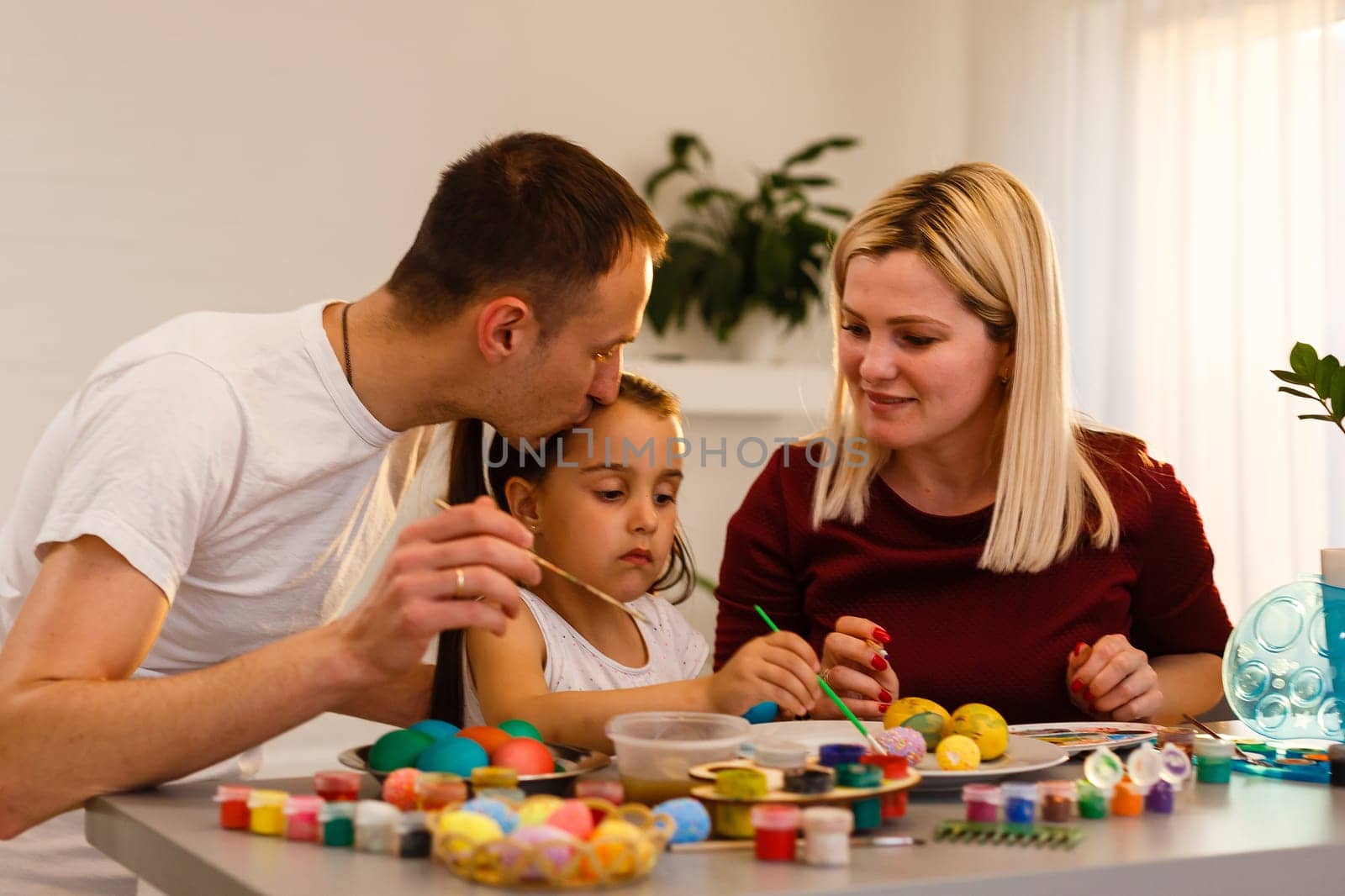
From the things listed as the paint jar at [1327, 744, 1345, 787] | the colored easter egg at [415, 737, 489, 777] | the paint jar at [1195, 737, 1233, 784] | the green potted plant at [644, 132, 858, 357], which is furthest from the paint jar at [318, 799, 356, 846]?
the green potted plant at [644, 132, 858, 357]

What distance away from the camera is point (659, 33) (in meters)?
4.23

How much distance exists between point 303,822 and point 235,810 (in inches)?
2.8

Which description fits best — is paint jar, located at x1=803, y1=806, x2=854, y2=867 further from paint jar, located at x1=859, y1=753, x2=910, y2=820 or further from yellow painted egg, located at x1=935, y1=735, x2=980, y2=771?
yellow painted egg, located at x1=935, y1=735, x2=980, y2=771

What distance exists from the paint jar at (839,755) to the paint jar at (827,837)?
0.43 ft

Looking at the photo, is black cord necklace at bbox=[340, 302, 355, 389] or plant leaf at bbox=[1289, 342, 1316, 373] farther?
black cord necklace at bbox=[340, 302, 355, 389]

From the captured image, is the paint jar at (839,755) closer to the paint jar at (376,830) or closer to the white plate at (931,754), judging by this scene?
the white plate at (931,754)

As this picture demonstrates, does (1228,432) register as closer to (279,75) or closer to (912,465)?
(912,465)

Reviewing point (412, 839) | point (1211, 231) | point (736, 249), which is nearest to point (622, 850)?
point (412, 839)

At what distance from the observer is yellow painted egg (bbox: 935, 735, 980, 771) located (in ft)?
3.60

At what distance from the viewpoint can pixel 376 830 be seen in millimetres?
892

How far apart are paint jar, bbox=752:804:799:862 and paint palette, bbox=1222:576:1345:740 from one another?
25.4 inches

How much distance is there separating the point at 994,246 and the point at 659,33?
8.84 ft

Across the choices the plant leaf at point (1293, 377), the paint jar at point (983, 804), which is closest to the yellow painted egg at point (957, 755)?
the paint jar at point (983, 804)

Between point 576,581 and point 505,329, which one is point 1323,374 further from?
point 505,329
